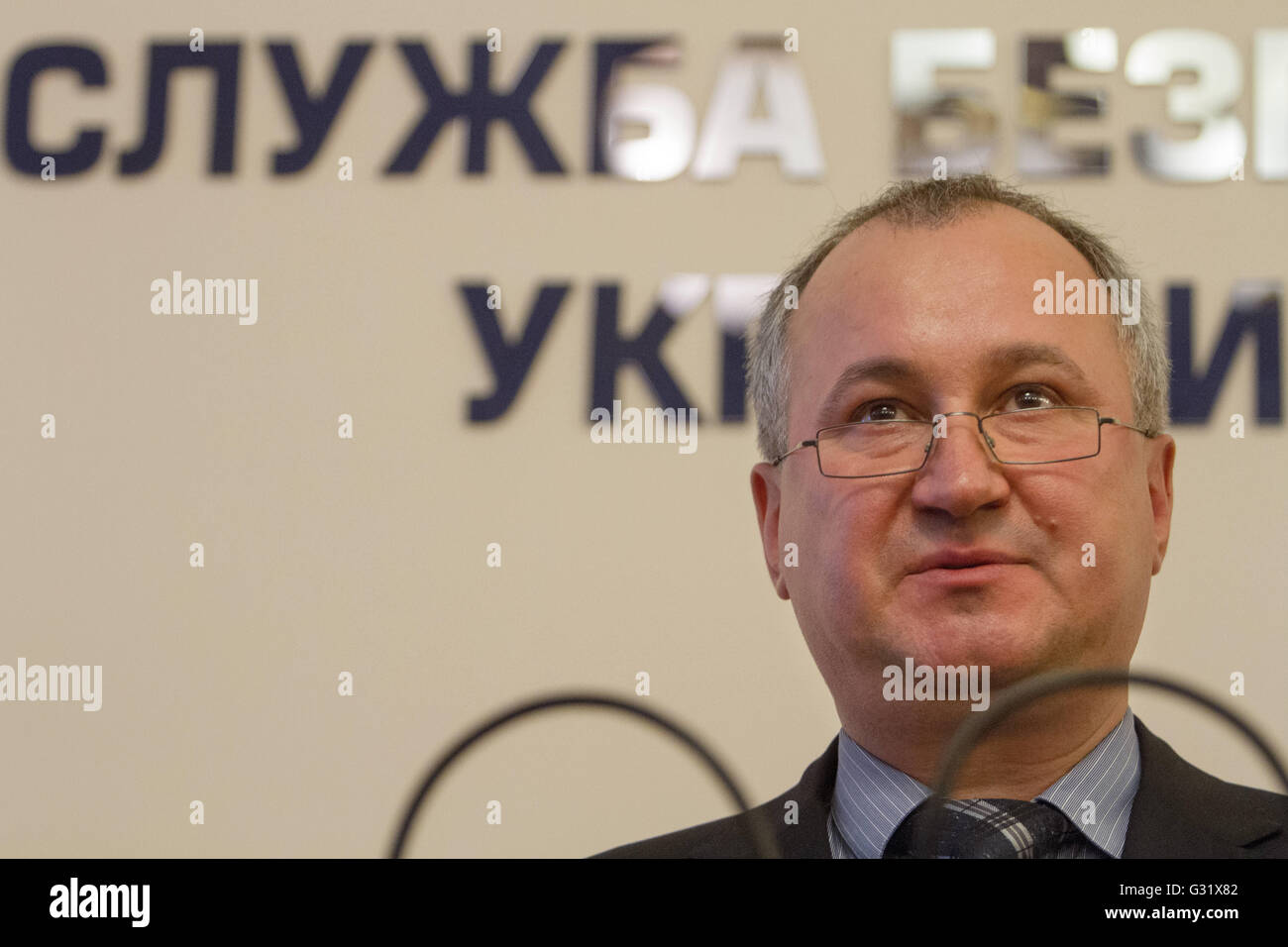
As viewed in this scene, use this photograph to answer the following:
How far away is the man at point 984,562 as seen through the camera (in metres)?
0.85

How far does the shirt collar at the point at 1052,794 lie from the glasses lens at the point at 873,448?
0.19m

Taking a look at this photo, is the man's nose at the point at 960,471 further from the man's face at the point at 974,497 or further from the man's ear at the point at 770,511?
the man's ear at the point at 770,511

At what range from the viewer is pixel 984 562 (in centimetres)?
85

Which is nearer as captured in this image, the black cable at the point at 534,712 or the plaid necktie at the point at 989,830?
the plaid necktie at the point at 989,830

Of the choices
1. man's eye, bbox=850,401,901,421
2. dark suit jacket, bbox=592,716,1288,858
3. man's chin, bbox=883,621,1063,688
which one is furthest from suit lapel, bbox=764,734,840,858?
man's eye, bbox=850,401,901,421

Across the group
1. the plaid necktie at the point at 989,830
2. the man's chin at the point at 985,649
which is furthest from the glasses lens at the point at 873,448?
the plaid necktie at the point at 989,830

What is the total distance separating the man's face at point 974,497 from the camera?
852mm

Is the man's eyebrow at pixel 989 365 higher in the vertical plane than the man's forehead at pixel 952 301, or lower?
lower

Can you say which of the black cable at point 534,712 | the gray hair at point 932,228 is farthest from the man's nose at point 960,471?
the black cable at point 534,712

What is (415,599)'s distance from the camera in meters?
1.10

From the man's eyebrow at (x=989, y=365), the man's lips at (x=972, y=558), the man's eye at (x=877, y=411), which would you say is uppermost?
the man's eyebrow at (x=989, y=365)

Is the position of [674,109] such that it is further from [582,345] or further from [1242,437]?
[1242,437]

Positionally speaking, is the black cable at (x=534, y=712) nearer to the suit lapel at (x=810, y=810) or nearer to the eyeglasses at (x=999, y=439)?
A: the suit lapel at (x=810, y=810)
